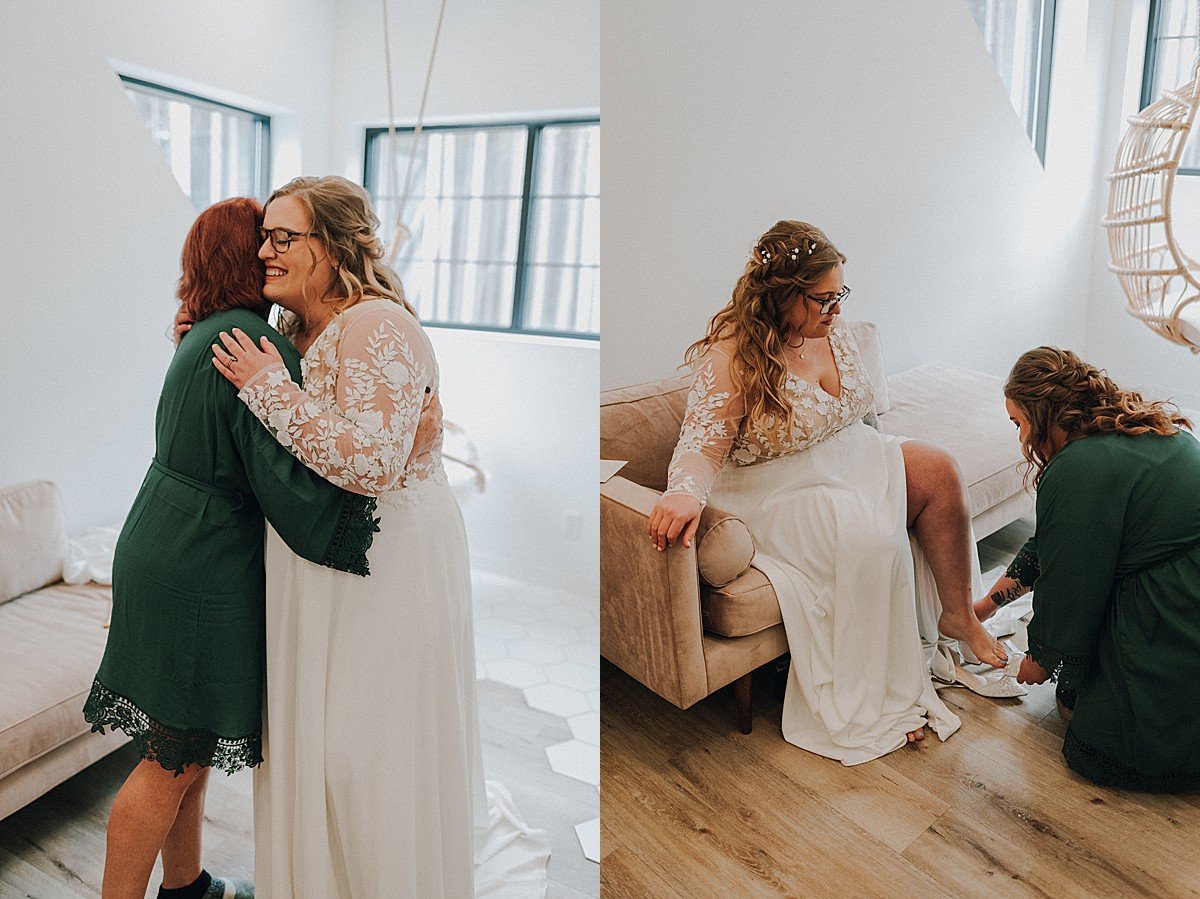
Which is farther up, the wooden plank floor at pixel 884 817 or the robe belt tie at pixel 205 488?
the robe belt tie at pixel 205 488

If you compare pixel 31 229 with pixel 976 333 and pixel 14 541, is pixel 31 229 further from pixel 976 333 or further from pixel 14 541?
pixel 976 333

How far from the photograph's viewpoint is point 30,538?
237 centimetres

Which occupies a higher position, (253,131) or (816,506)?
(253,131)

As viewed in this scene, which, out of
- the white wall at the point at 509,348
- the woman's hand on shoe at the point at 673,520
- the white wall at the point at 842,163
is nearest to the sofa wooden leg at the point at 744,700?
the woman's hand on shoe at the point at 673,520

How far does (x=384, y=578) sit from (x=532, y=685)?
1.40m

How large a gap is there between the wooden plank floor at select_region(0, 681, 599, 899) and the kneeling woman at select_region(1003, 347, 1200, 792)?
966 millimetres

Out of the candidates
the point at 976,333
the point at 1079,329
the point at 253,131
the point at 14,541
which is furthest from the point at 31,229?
the point at 1079,329

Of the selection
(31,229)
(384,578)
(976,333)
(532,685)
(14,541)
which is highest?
(31,229)

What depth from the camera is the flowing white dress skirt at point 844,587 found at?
172cm

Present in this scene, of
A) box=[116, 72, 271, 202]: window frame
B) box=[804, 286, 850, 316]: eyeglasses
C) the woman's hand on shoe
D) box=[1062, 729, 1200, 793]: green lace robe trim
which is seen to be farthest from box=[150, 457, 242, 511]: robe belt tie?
box=[116, 72, 271, 202]: window frame

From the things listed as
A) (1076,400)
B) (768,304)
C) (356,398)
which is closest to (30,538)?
(356,398)

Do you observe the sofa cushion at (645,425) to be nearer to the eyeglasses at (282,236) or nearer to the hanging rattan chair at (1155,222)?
the eyeglasses at (282,236)

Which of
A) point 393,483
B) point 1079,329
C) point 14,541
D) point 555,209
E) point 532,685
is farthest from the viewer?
point 555,209

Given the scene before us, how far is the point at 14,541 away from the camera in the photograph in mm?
2326
